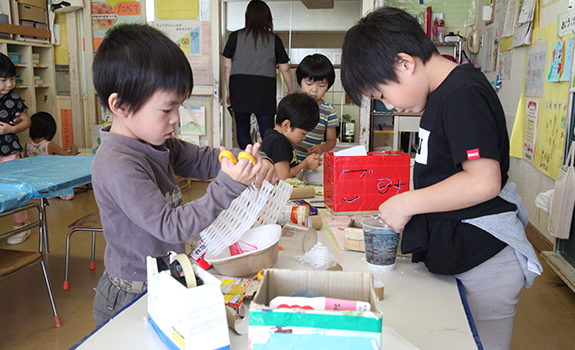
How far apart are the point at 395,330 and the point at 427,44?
63 cm

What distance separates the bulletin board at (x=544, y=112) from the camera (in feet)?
8.91

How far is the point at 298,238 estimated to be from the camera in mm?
1270

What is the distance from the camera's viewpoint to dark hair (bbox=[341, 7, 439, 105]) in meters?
0.99

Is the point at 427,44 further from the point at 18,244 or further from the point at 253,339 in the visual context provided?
the point at 18,244

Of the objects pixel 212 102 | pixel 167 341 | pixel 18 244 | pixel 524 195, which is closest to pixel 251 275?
pixel 167 341

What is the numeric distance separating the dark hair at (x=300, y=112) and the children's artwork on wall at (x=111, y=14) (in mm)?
3470

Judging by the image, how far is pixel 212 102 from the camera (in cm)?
Answer: 488

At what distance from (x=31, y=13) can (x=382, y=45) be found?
5.41 meters

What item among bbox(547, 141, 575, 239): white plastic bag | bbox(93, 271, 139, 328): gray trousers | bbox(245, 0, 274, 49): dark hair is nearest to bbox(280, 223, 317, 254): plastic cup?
bbox(93, 271, 139, 328): gray trousers

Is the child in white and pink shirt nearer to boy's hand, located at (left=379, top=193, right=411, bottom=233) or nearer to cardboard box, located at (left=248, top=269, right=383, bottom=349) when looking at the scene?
boy's hand, located at (left=379, top=193, right=411, bottom=233)

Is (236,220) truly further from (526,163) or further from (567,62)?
(526,163)

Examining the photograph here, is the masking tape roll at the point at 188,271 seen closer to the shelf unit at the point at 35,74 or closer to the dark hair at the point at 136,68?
the dark hair at the point at 136,68

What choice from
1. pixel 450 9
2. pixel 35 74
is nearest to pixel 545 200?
pixel 450 9

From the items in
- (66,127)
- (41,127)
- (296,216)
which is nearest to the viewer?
(296,216)
